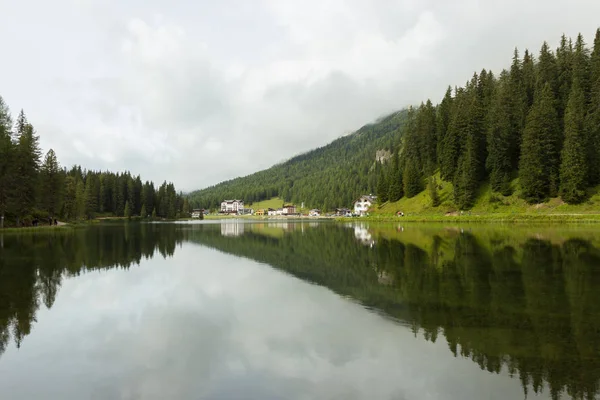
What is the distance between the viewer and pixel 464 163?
314 feet

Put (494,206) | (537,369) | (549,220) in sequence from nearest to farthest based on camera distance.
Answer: (537,369) → (549,220) → (494,206)

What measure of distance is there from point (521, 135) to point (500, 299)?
93453 millimetres

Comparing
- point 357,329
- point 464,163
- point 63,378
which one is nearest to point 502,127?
point 464,163

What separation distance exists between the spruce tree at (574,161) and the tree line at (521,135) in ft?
0.55

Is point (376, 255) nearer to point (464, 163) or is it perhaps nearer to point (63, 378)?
point (63, 378)

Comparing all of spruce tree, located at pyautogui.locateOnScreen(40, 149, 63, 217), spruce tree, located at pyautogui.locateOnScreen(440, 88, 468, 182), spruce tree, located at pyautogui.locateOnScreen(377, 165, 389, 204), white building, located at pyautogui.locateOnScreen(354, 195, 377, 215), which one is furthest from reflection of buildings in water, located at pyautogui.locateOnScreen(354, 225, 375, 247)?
white building, located at pyautogui.locateOnScreen(354, 195, 377, 215)

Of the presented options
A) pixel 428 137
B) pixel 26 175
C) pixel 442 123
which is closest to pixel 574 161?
pixel 442 123

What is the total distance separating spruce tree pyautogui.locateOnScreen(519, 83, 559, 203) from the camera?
81438mm

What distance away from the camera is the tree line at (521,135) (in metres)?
80.8

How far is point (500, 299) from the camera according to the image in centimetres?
1648

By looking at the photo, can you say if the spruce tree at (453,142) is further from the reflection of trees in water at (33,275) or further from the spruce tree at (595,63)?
the reflection of trees in water at (33,275)

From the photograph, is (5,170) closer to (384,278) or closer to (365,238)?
(365,238)

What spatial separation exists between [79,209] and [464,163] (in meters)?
119

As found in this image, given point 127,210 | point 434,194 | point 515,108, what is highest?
point 515,108
